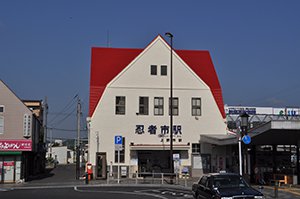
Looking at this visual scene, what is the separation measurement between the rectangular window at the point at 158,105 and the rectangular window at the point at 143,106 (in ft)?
2.72

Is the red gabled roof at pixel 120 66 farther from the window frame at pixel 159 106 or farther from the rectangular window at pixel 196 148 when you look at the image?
the window frame at pixel 159 106

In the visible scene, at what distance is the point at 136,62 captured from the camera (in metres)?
45.7

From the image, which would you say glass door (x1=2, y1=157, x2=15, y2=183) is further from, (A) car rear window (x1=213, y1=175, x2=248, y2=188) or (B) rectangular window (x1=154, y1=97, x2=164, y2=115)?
(A) car rear window (x1=213, y1=175, x2=248, y2=188)

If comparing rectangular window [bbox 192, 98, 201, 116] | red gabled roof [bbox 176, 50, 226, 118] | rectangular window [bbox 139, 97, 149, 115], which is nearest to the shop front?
rectangular window [bbox 139, 97, 149, 115]

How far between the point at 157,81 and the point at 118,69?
4.48 m

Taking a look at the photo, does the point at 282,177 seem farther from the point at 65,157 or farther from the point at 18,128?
the point at 65,157

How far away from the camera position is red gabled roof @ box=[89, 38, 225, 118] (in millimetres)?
45312

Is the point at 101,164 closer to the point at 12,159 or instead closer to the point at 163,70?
the point at 12,159

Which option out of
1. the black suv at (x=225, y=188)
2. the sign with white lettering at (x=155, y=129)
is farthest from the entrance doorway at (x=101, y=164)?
the black suv at (x=225, y=188)

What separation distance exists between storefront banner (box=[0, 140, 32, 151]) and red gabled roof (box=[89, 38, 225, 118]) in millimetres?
6822

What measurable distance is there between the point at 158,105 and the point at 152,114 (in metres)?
1.14

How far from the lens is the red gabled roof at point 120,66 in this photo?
149 ft

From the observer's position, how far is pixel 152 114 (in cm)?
→ 4491

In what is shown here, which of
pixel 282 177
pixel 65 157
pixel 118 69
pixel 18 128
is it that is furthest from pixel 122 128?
pixel 65 157
